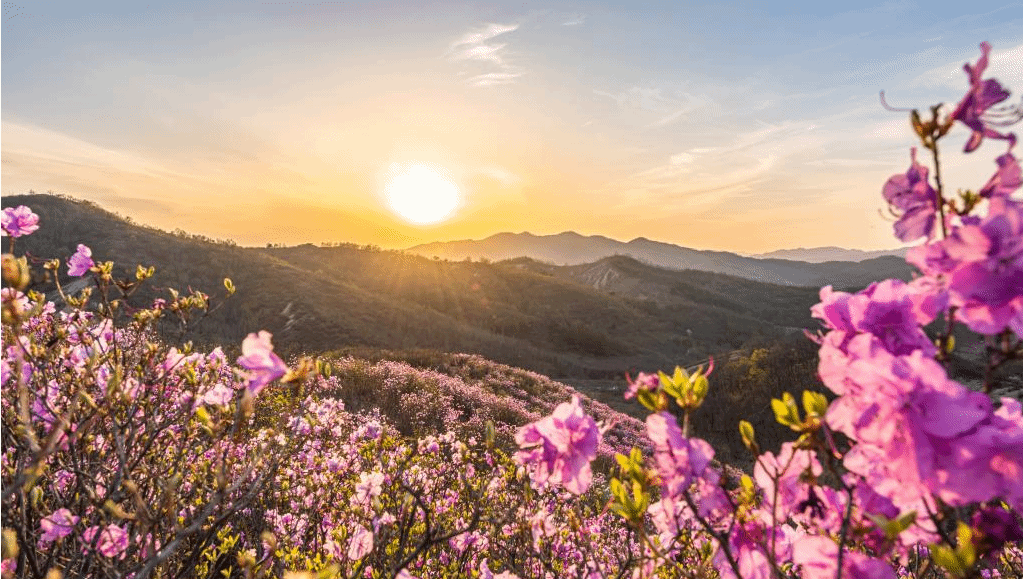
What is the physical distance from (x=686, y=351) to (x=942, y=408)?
37907 millimetres

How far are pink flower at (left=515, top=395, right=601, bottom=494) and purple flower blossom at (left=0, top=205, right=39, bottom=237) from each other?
313 centimetres

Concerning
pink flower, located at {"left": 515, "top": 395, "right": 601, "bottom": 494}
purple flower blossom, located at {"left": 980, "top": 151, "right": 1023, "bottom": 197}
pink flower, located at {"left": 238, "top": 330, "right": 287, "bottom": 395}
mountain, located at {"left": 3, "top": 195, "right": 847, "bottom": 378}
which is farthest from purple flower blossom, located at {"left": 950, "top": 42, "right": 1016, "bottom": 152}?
mountain, located at {"left": 3, "top": 195, "right": 847, "bottom": 378}

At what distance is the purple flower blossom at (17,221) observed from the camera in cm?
289

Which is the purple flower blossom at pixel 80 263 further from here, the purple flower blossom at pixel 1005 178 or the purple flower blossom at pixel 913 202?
the purple flower blossom at pixel 1005 178

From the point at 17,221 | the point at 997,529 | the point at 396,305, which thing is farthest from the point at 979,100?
the point at 396,305

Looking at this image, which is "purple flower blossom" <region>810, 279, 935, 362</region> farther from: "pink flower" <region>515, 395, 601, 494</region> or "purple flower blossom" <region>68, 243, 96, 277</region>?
"purple flower blossom" <region>68, 243, 96, 277</region>

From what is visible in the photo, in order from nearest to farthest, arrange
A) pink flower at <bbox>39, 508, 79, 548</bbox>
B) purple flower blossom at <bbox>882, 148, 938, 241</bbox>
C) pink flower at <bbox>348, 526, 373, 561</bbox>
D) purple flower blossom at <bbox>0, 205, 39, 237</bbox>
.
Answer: purple flower blossom at <bbox>882, 148, 938, 241</bbox>
pink flower at <bbox>39, 508, 79, 548</bbox>
pink flower at <bbox>348, 526, 373, 561</bbox>
purple flower blossom at <bbox>0, 205, 39, 237</bbox>

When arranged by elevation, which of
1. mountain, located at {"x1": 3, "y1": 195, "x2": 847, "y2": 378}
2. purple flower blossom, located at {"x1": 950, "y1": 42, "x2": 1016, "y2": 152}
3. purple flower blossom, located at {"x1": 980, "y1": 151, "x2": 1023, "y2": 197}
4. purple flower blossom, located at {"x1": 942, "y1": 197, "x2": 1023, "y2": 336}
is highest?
purple flower blossom, located at {"x1": 950, "y1": 42, "x2": 1016, "y2": 152}

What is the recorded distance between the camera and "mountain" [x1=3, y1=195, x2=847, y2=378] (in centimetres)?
2520

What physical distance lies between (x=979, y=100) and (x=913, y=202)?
23cm

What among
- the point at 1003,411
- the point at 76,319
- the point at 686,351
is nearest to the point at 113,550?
the point at 76,319

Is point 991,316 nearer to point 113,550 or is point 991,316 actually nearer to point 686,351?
point 113,550

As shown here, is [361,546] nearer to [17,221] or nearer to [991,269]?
[17,221]

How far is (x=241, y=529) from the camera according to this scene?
455 centimetres
